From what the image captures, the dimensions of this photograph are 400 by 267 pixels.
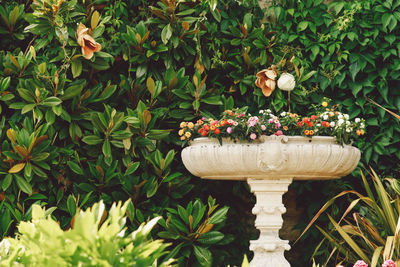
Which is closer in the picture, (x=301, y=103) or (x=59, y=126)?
(x=59, y=126)

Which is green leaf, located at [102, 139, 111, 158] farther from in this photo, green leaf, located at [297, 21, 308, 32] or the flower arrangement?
green leaf, located at [297, 21, 308, 32]

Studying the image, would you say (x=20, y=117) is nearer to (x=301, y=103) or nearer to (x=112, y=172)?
(x=112, y=172)

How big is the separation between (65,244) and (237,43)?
114 inches

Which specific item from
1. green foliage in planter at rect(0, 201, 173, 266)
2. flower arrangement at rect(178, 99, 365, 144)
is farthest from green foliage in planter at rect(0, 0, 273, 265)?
green foliage in planter at rect(0, 201, 173, 266)

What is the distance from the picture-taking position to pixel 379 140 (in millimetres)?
3652

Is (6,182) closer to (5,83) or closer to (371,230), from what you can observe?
(5,83)

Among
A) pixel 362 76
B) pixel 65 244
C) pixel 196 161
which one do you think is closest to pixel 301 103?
pixel 362 76

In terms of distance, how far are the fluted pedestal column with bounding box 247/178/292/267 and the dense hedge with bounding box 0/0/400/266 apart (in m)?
0.27

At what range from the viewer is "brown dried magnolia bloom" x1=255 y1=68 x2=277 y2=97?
11.3 ft

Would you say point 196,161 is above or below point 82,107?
below

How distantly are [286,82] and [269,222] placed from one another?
973mm

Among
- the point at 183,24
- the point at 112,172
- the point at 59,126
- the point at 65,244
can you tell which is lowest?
the point at 112,172

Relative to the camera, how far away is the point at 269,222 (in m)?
3.03

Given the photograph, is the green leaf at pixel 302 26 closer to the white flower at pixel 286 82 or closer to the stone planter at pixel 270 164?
the white flower at pixel 286 82
